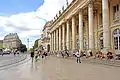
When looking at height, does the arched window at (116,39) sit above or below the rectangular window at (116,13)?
below

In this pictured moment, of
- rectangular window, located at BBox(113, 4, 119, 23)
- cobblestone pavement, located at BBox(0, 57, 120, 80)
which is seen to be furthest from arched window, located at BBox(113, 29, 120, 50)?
cobblestone pavement, located at BBox(0, 57, 120, 80)

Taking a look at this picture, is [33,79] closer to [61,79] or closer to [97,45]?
[61,79]

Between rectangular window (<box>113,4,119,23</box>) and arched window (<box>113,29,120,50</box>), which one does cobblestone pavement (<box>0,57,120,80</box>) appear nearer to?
arched window (<box>113,29,120,50</box>)

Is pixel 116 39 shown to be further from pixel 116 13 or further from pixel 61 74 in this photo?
pixel 61 74

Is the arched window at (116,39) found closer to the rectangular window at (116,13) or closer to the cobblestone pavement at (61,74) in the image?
the rectangular window at (116,13)

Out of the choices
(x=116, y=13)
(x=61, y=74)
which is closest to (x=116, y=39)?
(x=116, y=13)

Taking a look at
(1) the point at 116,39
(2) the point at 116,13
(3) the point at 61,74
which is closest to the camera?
(3) the point at 61,74

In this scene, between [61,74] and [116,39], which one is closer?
[61,74]

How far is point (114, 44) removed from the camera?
38.8 metres

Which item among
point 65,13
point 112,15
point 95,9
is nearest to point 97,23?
point 95,9

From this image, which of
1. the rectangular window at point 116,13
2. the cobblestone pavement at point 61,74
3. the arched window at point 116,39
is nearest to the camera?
the cobblestone pavement at point 61,74

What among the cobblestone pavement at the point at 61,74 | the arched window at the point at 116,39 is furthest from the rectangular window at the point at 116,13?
the cobblestone pavement at the point at 61,74

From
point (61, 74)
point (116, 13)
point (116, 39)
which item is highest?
point (116, 13)

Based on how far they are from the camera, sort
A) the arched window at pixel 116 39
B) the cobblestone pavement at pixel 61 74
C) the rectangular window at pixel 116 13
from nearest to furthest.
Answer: the cobblestone pavement at pixel 61 74 < the arched window at pixel 116 39 < the rectangular window at pixel 116 13
